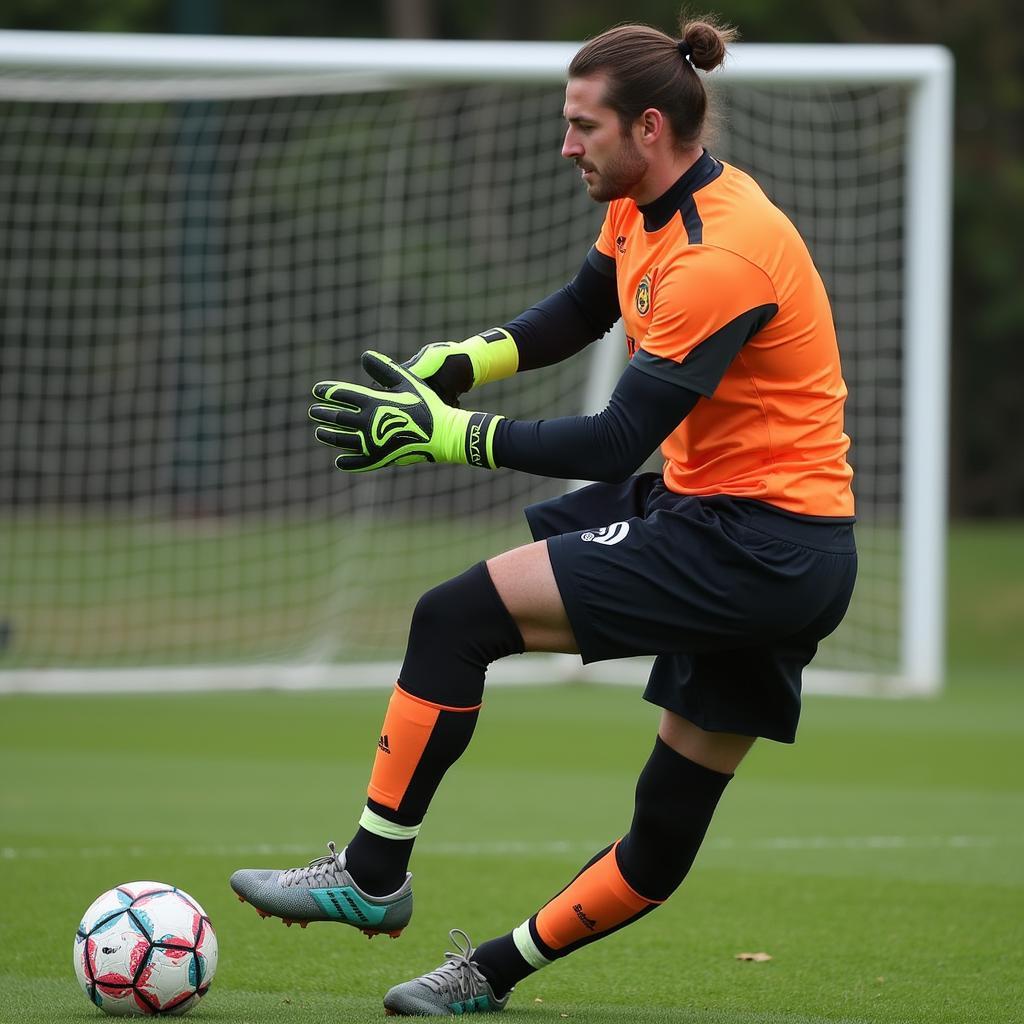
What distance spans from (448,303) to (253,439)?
246cm

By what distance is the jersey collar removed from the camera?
152 inches

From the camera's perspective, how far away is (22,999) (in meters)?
4.38

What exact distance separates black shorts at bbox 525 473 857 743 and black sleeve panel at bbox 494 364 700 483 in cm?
19

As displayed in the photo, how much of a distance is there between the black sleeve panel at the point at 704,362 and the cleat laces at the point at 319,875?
127 cm

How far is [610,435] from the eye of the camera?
12.1ft

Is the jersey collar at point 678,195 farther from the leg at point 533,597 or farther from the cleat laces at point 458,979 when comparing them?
the cleat laces at point 458,979

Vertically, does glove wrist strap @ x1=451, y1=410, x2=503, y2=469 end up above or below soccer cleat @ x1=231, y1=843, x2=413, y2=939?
above

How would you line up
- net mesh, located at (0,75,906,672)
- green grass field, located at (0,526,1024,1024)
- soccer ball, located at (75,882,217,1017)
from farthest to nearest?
net mesh, located at (0,75,906,672), green grass field, located at (0,526,1024,1024), soccer ball, located at (75,882,217,1017)

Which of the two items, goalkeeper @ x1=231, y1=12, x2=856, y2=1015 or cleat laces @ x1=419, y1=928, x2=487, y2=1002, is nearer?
goalkeeper @ x1=231, y1=12, x2=856, y2=1015

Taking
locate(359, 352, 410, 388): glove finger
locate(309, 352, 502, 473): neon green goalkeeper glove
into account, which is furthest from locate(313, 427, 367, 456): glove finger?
locate(359, 352, 410, 388): glove finger

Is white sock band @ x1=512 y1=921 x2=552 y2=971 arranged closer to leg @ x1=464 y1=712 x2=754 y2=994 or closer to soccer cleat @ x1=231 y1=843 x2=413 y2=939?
leg @ x1=464 y1=712 x2=754 y2=994

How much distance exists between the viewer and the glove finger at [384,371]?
12.6 feet

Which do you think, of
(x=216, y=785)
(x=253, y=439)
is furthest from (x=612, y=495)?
(x=253, y=439)

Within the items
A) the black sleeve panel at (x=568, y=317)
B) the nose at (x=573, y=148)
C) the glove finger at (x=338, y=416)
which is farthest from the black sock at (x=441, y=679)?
the nose at (x=573, y=148)
